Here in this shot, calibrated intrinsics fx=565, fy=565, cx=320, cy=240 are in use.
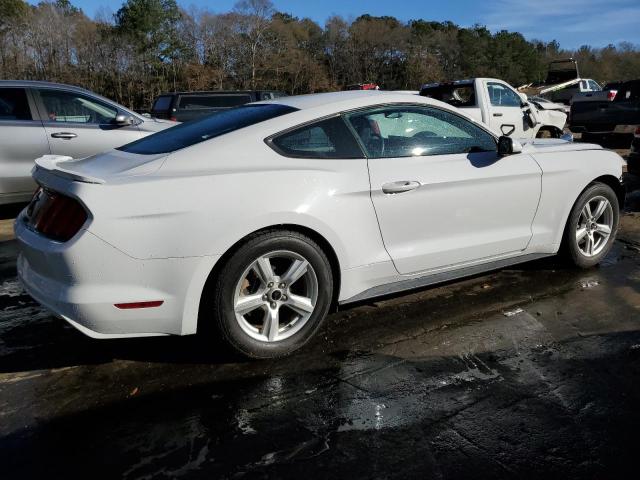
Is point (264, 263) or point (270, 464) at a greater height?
point (264, 263)

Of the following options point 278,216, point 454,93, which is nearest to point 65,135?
point 278,216

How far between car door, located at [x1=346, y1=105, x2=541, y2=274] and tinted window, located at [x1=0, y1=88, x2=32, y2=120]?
524cm

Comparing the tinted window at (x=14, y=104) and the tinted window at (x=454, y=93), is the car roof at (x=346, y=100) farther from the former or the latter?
the tinted window at (x=454, y=93)

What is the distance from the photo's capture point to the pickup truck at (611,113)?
13.8 meters

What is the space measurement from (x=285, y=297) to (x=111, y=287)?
37.6 inches

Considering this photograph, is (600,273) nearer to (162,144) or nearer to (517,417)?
(517,417)

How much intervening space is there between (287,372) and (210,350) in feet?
1.82

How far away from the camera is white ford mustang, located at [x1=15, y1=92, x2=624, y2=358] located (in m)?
2.87

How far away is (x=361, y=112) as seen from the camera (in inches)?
145

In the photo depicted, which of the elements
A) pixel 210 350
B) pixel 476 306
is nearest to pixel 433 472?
pixel 210 350

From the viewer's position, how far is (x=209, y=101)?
14.2 meters

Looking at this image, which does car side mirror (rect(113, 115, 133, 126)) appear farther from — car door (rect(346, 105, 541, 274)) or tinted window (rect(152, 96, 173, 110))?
tinted window (rect(152, 96, 173, 110))

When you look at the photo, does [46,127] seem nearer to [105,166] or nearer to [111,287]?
[105,166]

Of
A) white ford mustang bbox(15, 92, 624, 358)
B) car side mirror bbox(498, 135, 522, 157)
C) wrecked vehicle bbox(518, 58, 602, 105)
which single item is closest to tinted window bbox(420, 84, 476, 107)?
white ford mustang bbox(15, 92, 624, 358)
